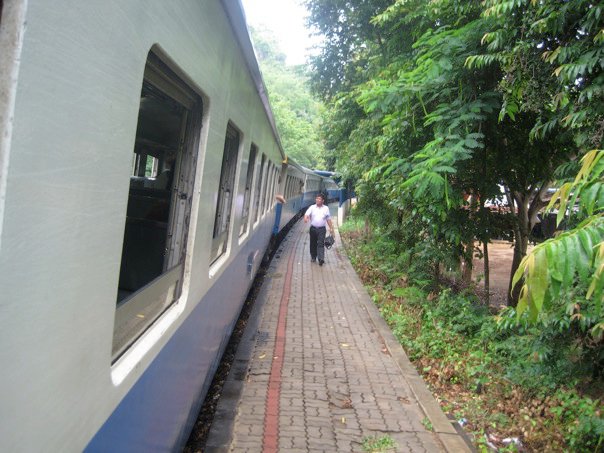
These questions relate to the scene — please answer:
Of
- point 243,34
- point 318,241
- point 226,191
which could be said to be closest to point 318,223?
point 318,241

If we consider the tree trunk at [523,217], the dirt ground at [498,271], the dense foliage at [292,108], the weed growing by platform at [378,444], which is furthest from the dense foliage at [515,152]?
the dense foliage at [292,108]

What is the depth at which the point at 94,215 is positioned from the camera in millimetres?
1262

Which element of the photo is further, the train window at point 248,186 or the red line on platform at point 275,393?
the train window at point 248,186

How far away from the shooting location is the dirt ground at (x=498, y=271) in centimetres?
1041

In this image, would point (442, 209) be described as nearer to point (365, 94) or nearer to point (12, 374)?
point (365, 94)

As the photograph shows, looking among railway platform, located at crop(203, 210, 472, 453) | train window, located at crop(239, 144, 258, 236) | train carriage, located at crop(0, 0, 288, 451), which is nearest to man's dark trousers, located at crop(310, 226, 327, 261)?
railway platform, located at crop(203, 210, 472, 453)

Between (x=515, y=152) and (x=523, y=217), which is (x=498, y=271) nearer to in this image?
(x=523, y=217)

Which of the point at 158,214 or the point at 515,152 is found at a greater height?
the point at 515,152

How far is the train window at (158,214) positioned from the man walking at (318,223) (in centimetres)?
615

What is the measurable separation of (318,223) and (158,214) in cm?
722

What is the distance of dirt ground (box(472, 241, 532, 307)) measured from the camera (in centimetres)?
1041

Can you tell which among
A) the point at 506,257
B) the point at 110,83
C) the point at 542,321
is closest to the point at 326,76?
the point at 506,257

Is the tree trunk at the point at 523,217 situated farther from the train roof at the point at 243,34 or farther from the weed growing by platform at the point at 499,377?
the train roof at the point at 243,34

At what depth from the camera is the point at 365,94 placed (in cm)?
542
